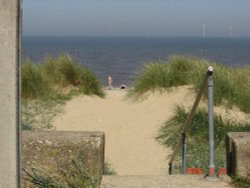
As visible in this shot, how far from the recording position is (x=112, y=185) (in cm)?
444

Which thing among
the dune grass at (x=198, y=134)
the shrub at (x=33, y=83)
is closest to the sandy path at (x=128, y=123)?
the dune grass at (x=198, y=134)

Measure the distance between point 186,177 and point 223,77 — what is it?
6667mm

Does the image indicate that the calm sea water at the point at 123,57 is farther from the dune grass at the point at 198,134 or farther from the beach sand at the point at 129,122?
the dune grass at the point at 198,134

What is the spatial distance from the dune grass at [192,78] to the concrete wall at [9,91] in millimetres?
8372

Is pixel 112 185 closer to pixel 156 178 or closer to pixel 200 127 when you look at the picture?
pixel 156 178

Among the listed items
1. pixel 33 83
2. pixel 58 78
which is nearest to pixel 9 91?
pixel 33 83

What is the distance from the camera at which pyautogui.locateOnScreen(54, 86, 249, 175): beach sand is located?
345 inches

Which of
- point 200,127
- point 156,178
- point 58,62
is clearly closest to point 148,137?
point 200,127

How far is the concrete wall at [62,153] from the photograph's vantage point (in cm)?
424

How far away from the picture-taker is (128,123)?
35.8 feet

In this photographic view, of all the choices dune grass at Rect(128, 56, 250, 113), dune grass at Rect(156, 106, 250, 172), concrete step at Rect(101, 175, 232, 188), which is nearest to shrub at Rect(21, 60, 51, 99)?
dune grass at Rect(128, 56, 250, 113)

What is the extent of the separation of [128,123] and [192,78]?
1.81 meters

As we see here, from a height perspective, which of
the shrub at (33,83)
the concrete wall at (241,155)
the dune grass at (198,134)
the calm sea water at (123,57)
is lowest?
the dune grass at (198,134)

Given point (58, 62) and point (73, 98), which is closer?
point (73, 98)
